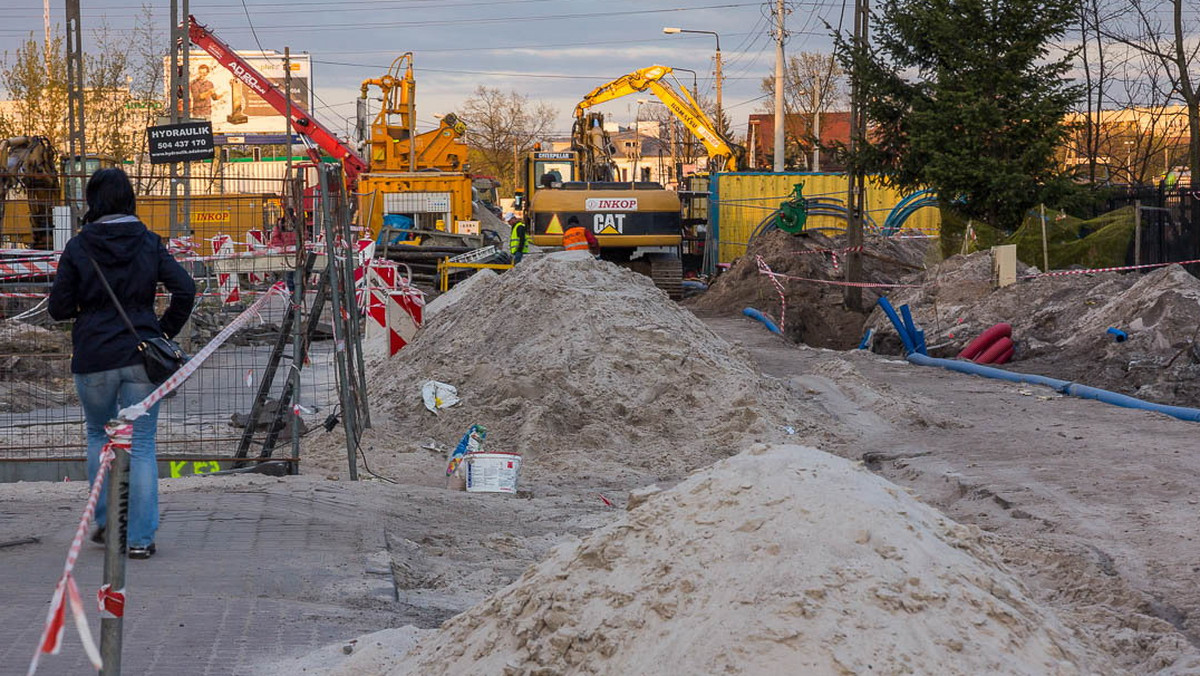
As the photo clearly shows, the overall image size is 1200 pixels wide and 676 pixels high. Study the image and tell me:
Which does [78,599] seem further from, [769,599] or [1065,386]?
[1065,386]

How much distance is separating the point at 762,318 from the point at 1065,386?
9.54 m

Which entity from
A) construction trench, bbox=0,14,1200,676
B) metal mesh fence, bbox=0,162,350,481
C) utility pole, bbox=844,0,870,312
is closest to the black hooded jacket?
construction trench, bbox=0,14,1200,676

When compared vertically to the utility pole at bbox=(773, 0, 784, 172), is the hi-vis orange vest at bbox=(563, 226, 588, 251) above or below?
below

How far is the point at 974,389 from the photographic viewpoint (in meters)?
14.5

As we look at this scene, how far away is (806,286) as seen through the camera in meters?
26.6

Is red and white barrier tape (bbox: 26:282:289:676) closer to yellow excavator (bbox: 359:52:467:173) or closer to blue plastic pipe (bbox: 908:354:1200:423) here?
blue plastic pipe (bbox: 908:354:1200:423)

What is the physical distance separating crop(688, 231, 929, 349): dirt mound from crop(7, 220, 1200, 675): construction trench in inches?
236

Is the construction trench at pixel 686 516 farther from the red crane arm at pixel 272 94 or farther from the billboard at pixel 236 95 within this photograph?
the billboard at pixel 236 95

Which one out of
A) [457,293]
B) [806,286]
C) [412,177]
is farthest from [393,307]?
[412,177]

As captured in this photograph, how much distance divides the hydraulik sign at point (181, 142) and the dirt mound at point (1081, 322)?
10.3 meters

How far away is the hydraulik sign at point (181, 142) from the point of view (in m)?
14.6

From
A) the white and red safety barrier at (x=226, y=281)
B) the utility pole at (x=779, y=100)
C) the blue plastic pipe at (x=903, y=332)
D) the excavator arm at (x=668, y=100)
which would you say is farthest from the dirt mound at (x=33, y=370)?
the utility pole at (x=779, y=100)

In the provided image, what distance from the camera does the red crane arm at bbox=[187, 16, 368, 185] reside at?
3072 cm

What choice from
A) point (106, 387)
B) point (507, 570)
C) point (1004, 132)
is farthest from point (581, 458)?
point (1004, 132)
